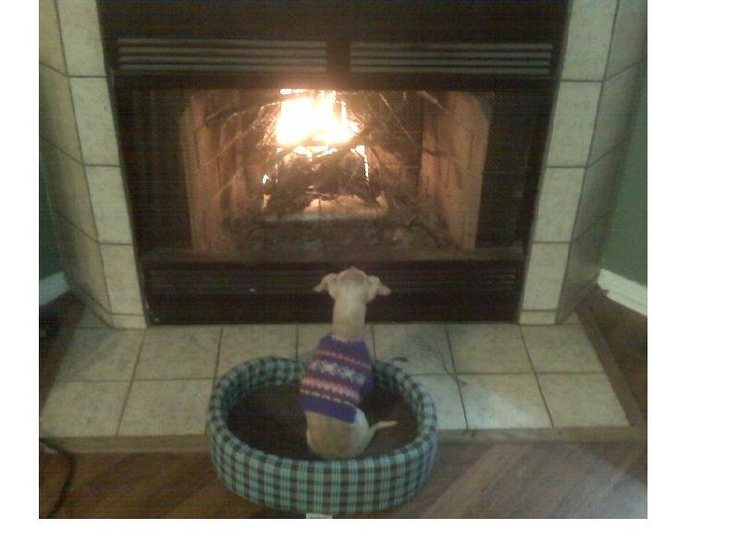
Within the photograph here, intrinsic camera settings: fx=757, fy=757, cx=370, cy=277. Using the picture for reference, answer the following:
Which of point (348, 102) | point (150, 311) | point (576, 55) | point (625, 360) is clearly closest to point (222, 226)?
point (150, 311)

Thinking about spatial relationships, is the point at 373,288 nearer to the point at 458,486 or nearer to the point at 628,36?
the point at 458,486

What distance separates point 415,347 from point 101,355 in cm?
80

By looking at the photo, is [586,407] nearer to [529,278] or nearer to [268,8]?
[529,278]

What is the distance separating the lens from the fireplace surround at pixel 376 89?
1562 millimetres

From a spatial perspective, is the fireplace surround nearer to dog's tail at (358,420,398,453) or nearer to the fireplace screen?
the fireplace screen

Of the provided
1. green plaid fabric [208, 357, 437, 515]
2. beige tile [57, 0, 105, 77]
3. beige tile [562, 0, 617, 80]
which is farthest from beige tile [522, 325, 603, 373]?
beige tile [57, 0, 105, 77]

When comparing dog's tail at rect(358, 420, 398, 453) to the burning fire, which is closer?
dog's tail at rect(358, 420, 398, 453)

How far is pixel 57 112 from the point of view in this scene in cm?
170

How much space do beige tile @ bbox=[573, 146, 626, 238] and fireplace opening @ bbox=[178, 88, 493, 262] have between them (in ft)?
0.86

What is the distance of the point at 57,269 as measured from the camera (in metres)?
2.10

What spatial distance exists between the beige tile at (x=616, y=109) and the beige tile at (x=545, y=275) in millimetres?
257

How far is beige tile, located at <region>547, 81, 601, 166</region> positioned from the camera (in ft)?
5.53

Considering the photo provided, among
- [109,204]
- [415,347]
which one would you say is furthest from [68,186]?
[415,347]

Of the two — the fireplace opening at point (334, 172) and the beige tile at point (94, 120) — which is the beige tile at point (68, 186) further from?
the fireplace opening at point (334, 172)
